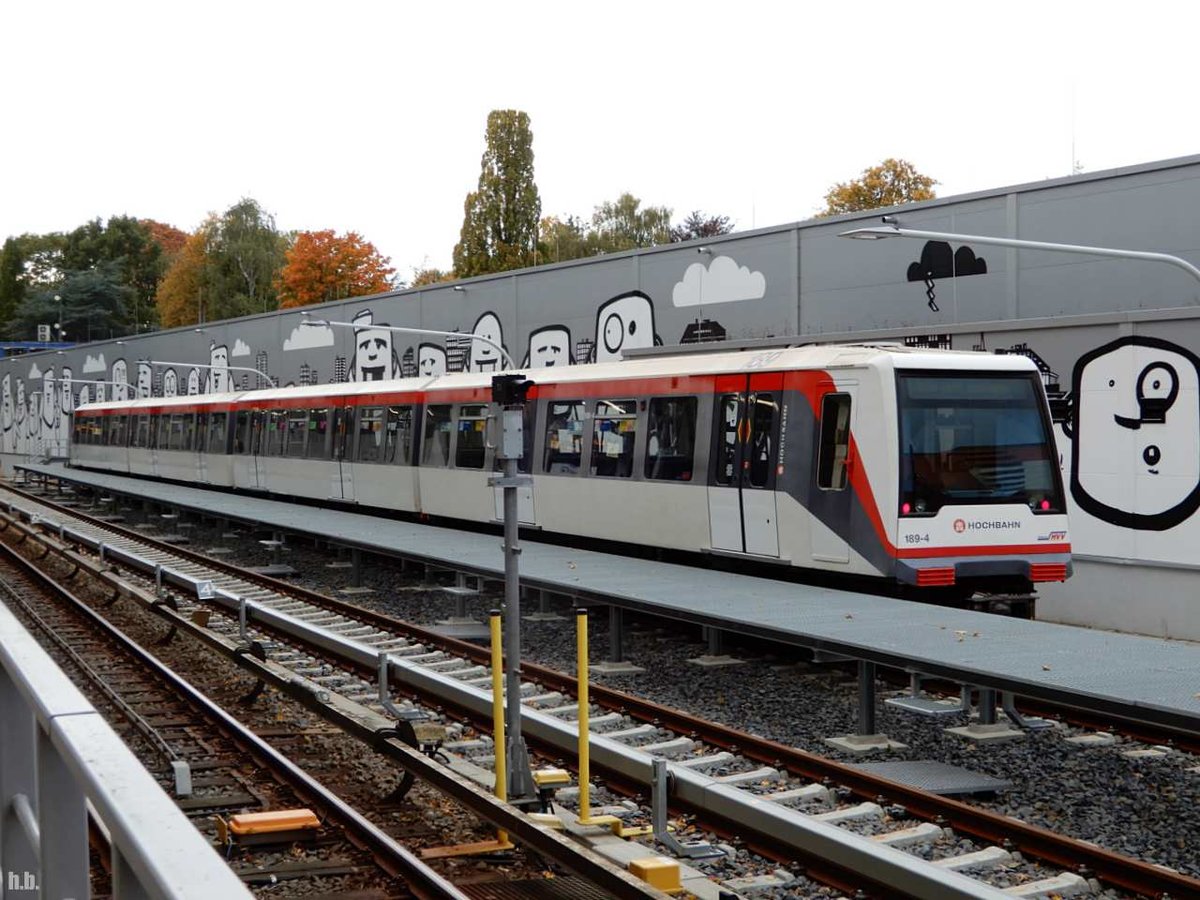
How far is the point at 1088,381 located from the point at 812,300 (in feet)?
24.2

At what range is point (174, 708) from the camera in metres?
11.7

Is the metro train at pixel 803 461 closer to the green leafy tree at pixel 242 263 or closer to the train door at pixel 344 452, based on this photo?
the train door at pixel 344 452

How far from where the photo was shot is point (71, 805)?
7.36ft

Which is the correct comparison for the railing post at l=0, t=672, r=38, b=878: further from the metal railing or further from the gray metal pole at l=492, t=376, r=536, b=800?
the gray metal pole at l=492, t=376, r=536, b=800

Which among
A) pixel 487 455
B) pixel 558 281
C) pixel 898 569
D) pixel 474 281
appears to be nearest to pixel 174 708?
pixel 898 569

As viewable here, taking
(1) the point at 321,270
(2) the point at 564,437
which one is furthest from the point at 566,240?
(2) the point at 564,437

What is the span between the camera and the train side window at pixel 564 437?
18.6m

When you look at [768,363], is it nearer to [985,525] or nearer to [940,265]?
[985,525]

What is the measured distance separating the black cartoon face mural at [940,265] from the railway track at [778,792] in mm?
12164

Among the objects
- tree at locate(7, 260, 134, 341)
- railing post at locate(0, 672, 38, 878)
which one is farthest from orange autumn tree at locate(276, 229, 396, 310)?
railing post at locate(0, 672, 38, 878)

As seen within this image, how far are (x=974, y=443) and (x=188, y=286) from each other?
9189cm

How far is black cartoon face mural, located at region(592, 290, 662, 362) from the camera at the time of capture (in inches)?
1165

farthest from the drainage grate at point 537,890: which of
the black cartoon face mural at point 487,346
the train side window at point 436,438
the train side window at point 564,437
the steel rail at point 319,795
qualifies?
the black cartoon face mural at point 487,346

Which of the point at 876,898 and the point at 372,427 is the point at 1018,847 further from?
the point at 372,427
